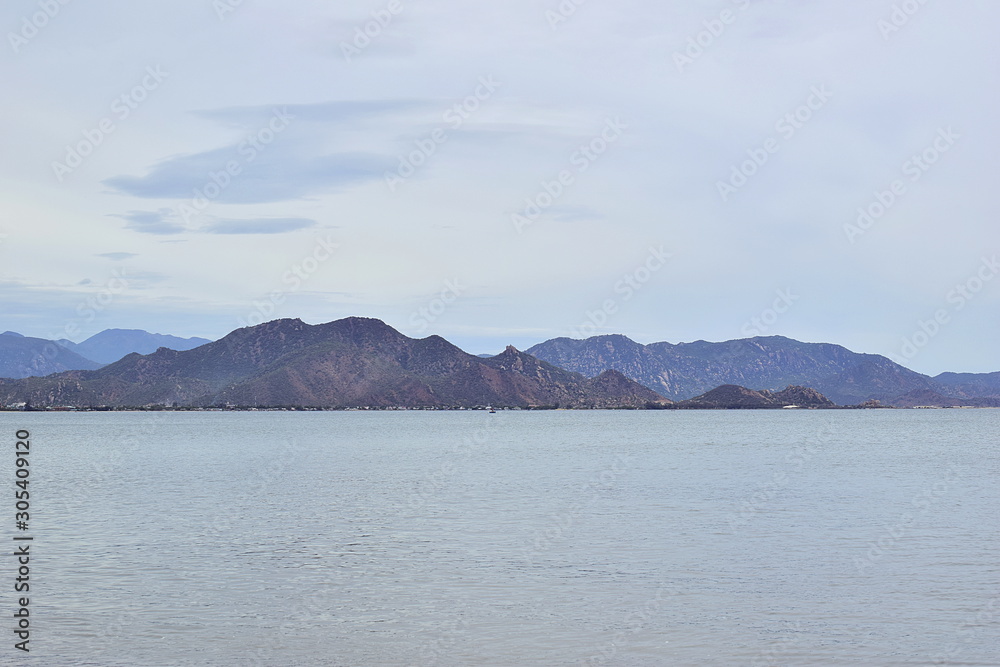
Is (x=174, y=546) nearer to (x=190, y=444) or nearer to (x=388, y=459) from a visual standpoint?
(x=388, y=459)

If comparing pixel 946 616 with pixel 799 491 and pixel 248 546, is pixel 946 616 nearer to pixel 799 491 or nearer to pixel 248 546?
pixel 248 546

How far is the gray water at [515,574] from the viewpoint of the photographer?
25703mm

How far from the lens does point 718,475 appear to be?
278ft

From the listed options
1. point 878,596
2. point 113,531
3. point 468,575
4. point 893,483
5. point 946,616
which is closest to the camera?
point 946,616

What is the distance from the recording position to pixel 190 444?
16112 cm

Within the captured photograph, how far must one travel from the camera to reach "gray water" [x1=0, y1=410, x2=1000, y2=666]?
84.3 ft

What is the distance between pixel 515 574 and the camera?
35.1 metres

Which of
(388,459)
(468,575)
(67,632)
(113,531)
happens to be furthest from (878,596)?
(388,459)

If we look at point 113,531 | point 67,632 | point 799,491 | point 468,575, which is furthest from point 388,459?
point 67,632

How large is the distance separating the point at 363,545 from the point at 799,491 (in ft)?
128

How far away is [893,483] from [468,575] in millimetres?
55163

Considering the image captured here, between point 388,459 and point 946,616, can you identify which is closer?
point 946,616

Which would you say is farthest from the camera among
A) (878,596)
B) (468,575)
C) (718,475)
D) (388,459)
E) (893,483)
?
(388,459)

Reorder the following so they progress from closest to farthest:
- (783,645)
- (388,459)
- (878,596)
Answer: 1. (783,645)
2. (878,596)
3. (388,459)
